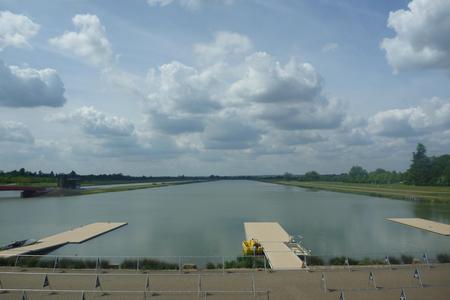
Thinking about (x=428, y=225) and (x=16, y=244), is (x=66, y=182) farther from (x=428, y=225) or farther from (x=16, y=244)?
(x=428, y=225)

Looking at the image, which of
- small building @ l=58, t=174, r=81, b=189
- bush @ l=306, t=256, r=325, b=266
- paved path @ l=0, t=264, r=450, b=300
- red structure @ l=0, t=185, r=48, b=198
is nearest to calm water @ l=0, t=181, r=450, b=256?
bush @ l=306, t=256, r=325, b=266

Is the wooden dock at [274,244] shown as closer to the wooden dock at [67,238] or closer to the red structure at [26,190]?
the wooden dock at [67,238]

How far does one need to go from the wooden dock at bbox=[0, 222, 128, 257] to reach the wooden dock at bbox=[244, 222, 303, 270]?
1812cm

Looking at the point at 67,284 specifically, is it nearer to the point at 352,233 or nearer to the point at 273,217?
the point at 352,233

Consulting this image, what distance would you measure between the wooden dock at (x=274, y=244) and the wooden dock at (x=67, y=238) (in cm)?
1812

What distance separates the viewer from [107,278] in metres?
20.0

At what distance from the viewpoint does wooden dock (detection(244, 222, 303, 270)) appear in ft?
84.8

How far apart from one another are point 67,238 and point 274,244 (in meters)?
22.9

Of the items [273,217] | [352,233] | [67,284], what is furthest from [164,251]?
[273,217]

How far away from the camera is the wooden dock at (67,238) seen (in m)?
32.2

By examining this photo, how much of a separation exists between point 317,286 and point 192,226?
3308 centimetres

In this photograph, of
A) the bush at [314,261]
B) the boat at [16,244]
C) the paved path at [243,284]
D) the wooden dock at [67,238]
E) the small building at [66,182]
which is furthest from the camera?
the small building at [66,182]

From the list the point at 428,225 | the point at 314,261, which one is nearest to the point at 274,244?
the point at 314,261

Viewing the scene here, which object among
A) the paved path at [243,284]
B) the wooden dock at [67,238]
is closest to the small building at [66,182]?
the wooden dock at [67,238]
